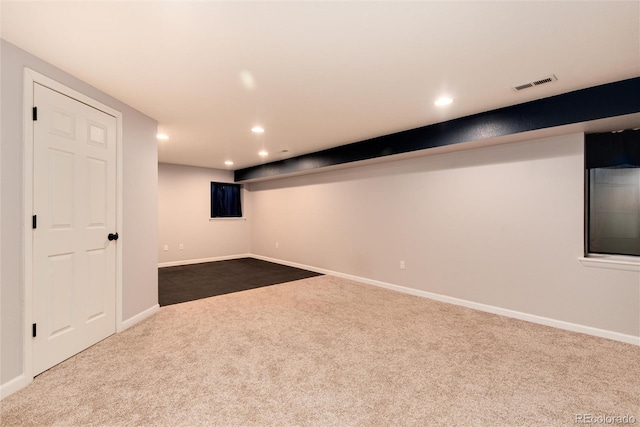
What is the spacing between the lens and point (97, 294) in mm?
2768

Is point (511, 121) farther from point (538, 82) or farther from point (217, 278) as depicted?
point (217, 278)

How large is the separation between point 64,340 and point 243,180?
5523mm

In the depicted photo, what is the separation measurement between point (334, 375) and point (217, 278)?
386 cm

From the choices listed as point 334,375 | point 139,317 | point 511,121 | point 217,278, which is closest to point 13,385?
point 139,317

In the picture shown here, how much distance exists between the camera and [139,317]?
3.32 meters

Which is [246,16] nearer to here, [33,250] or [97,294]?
[33,250]

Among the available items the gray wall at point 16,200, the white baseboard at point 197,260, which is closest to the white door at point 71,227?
the gray wall at point 16,200

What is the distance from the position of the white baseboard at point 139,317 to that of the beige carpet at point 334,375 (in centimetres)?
12

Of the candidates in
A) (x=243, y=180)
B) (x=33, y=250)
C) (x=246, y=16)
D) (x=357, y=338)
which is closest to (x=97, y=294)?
(x=33, y=250)

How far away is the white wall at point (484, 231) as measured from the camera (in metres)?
3.12

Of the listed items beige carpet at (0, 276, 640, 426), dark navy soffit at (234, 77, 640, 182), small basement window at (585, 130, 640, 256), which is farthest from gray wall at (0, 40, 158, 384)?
small basement window at (585, 130, 640, 256)

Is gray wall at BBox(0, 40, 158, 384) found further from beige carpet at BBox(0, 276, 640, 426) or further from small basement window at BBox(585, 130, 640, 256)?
small basement window at BBox(585, 130, 640, 256)

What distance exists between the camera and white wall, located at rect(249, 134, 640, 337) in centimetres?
312

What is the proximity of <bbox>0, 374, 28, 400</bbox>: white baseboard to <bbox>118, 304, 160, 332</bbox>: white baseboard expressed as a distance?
954 mm
